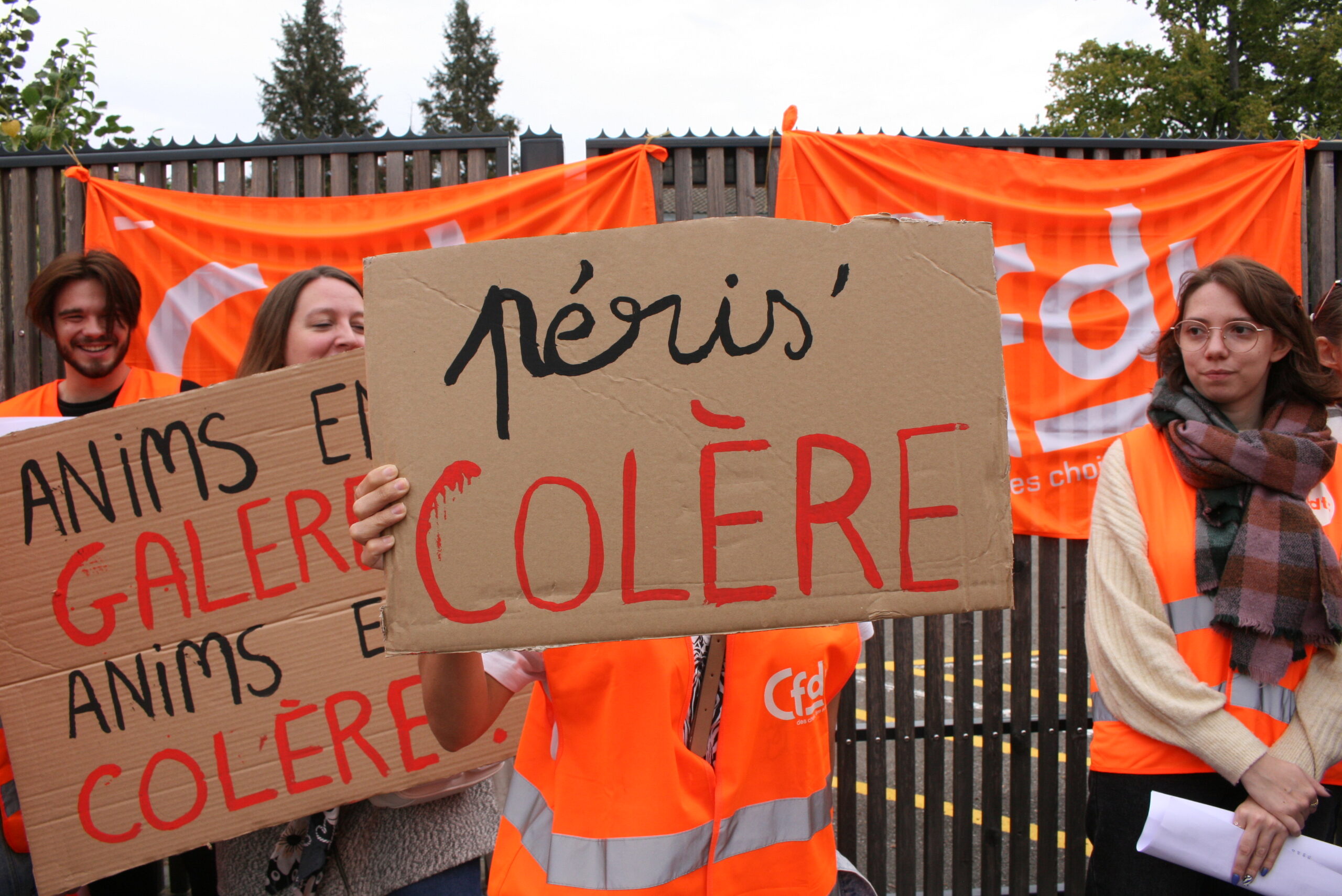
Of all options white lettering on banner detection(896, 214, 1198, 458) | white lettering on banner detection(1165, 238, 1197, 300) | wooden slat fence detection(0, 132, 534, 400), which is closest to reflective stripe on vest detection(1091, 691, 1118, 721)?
white lettering on banner detection(896, 214, 1198, 458)

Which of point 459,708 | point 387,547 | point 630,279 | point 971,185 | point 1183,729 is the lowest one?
point 1183,729

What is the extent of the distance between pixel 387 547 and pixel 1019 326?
265cm

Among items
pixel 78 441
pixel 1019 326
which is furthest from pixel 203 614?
pixel 1019 326

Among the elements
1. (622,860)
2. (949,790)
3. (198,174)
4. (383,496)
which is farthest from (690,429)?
(949,790)

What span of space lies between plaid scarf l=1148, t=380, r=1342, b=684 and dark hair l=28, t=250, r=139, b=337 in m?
2.79

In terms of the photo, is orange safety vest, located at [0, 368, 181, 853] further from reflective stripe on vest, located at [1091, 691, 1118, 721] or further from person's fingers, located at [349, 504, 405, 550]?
reflective stripe on vest, located at [1091, 691, 1118, 721]

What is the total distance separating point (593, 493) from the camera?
101cm

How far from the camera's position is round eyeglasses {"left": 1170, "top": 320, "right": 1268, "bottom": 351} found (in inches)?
74.2

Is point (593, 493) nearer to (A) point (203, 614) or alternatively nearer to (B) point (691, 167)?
(A) point (203, 614)

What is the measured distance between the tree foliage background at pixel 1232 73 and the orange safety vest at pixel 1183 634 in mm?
20425

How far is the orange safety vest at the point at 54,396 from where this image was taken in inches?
93.7

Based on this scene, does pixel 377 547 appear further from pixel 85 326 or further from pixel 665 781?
pixel 85 326

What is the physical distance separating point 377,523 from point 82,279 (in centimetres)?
200

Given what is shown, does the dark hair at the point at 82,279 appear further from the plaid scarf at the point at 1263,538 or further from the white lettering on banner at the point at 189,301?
the plaid scarf at the point at 1263,538
